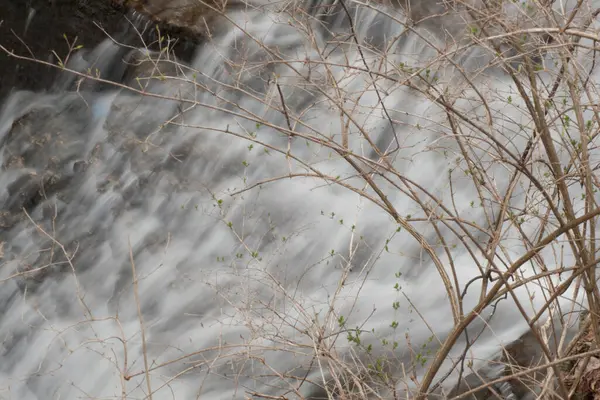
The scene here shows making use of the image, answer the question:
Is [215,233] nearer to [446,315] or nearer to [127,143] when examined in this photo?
[127,143]

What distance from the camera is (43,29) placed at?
829 centimetres

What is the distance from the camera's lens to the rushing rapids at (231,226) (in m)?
5.11

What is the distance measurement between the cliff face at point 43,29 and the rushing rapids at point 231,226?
0.27 m

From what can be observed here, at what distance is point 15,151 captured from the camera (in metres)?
7.42

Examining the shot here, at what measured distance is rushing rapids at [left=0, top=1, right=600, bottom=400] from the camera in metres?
5.11

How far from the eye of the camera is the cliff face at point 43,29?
26.3ft

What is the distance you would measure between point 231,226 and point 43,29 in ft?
14.2

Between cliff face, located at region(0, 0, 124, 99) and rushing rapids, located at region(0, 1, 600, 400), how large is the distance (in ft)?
0.89

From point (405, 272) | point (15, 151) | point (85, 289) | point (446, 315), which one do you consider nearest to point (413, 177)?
point (405, 272)

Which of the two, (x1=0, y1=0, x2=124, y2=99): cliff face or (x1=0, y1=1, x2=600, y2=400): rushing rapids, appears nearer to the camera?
(x1=0, y1=1, x2=600, y2=400): rushing rapids

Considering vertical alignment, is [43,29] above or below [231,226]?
above

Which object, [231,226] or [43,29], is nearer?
[231,226]

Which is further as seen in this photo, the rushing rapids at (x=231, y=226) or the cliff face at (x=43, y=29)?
the cliff face at (x=43, y=29)

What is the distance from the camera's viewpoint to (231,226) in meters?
4.95
